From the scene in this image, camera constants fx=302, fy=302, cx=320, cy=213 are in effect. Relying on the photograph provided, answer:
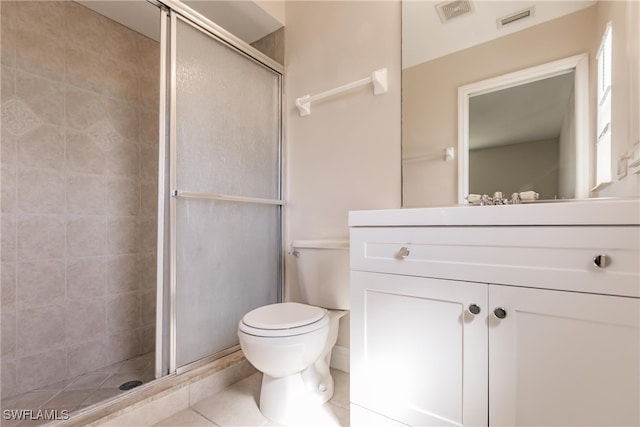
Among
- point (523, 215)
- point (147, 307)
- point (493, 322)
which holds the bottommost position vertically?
point (147, 307)

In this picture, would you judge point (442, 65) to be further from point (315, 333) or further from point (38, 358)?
point (38, 358)

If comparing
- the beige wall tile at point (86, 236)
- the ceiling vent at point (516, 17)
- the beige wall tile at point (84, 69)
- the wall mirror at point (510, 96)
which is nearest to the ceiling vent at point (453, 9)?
the wall mirror at point (510, 96)

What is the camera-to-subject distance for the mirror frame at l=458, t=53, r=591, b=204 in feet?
3.73

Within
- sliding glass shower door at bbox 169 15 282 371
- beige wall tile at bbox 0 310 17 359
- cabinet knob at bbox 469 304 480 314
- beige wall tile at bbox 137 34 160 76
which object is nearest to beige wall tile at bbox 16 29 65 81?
beige wall tile at bbox 137 34 160 76

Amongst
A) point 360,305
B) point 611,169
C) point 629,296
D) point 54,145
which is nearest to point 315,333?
point 360,305

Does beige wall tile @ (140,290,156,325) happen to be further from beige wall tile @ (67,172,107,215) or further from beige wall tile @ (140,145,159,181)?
beige wall tile @ (140,145,159,181)

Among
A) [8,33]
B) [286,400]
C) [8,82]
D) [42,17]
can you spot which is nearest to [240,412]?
[286,400]

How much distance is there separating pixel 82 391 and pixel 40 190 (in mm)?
1095

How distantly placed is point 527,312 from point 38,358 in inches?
89.9

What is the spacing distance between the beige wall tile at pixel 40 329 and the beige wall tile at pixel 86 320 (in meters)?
0.04

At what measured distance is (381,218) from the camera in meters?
1.10

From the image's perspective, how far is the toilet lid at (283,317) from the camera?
3.93ft

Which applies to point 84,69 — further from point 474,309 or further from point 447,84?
point 474,309

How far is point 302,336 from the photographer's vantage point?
1185 mm
